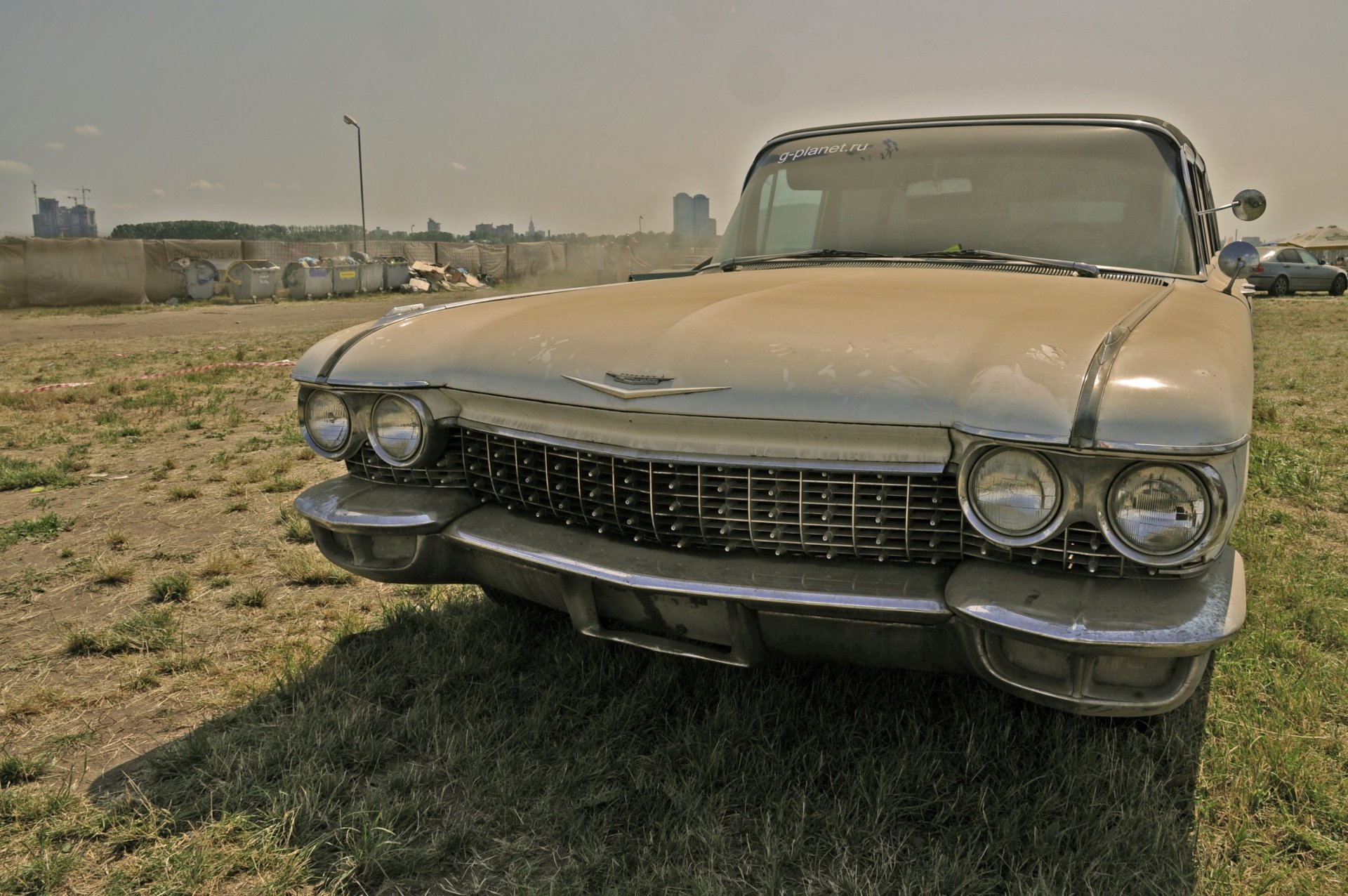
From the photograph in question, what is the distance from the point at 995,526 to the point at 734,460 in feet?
1.69

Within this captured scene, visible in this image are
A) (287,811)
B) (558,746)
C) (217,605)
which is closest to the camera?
(287,811)

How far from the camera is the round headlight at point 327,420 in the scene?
2.49m

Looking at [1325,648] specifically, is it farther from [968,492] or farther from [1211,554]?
[968,492]

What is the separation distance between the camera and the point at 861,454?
1.78m

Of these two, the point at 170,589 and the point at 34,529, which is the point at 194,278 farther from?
the point at 170,589

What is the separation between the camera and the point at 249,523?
171 inches

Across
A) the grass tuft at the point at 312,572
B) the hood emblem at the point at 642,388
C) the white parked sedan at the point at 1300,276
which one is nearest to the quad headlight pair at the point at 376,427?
the hood emblem at the point at 642,388

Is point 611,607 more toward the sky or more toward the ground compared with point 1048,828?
more toward the sky

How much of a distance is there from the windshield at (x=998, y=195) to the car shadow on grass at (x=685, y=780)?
139 cm

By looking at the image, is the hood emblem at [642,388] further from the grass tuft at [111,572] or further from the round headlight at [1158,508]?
the grass tuft at [111,572]

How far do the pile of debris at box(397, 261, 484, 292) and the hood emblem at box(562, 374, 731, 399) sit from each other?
27.3 meters

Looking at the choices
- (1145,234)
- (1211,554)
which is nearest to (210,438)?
(1145,234)

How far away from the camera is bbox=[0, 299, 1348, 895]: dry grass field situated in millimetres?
1906

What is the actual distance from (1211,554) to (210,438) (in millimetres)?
6176
